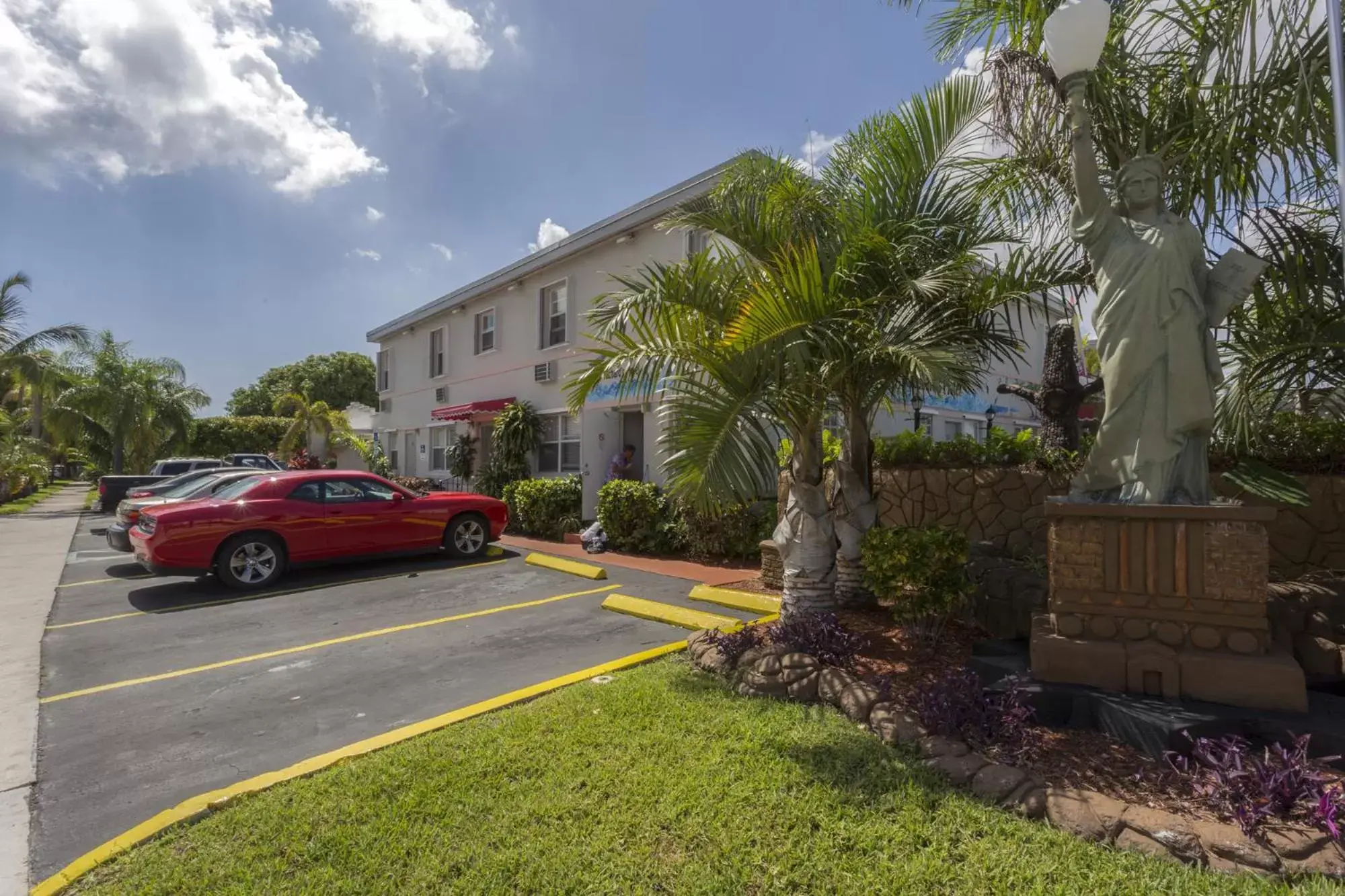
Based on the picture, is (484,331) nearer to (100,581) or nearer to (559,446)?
(559,446)

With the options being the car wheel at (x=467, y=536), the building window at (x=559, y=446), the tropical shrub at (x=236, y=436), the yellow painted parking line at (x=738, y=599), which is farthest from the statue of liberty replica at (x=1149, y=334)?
the tropical shrub at (x=236, y=436)

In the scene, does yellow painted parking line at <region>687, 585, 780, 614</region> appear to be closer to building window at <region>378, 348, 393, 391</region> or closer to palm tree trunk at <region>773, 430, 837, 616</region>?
palm tree trunk at <region>773, 430, 837, 616</region>

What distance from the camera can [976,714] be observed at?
3.51 m

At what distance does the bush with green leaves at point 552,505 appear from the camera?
12648mm

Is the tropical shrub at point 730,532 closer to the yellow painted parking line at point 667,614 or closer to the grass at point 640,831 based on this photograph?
the yellow painted parking line at point 667,614

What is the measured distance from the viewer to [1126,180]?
14.1 feet

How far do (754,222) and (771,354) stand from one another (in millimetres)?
1499

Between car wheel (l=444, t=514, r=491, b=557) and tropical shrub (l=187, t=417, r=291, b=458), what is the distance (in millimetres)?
29230

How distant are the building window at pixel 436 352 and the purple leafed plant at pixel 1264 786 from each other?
62.5ft

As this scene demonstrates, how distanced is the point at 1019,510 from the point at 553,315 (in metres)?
10.8

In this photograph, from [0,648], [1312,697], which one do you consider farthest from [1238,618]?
[0,648]

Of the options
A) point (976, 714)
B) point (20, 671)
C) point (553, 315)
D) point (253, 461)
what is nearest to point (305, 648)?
point (20, 671)

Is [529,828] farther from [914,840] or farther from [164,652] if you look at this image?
[164,652]

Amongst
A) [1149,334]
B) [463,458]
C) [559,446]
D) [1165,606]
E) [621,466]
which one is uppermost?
[1149,334]
